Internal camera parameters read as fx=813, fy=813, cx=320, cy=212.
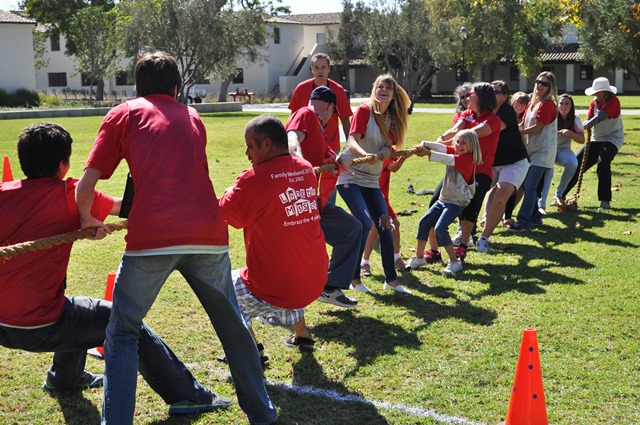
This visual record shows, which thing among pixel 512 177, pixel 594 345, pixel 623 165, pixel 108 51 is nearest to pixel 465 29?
pixel 108 51

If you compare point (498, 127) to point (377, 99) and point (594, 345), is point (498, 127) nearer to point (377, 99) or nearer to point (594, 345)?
point (377, 99)

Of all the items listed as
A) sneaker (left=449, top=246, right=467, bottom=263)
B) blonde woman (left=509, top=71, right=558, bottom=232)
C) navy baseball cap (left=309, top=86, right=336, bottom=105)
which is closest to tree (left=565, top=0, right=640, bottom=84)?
blonde woman (left=509, top=71, right=558, bottom=232)

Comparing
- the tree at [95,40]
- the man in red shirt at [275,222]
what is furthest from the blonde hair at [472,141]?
the tree at [95,40]

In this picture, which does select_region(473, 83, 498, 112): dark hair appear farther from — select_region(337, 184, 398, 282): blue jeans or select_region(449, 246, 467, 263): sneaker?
select_region(337, 184, 398, 282): blue jeans

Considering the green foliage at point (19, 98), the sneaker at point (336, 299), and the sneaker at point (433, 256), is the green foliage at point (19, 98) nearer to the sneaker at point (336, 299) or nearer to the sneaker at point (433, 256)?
the sneaker at point (433, 256)

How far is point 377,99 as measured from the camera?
771cm

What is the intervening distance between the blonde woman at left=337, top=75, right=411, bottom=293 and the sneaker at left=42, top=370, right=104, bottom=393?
2.90 meters

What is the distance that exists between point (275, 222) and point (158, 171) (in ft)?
3.87

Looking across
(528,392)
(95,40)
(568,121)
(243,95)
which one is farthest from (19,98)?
(528,392)

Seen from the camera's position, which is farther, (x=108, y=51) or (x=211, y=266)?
(x=108, y=51)

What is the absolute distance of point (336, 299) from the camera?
686 centimetres

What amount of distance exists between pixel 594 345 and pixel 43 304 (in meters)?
3.98

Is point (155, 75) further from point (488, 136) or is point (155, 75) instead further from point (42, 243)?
point (488, 136)

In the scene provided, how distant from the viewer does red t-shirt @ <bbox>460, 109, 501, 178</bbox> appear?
8922mm
